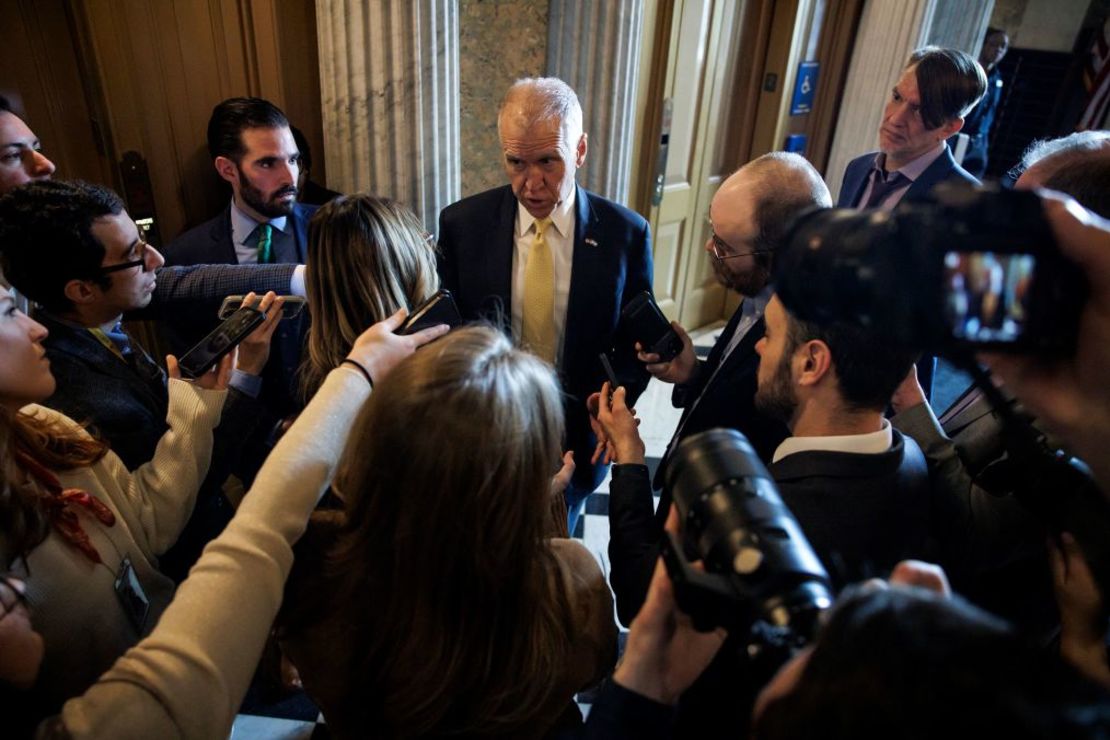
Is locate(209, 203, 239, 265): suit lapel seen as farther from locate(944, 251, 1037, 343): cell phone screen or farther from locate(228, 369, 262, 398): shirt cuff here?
locate(944, 251, 1037, 343): cell phone screen

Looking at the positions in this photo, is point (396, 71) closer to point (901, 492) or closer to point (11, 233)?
point (11, 233)

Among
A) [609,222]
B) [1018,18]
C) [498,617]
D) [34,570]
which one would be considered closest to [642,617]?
[498,617]

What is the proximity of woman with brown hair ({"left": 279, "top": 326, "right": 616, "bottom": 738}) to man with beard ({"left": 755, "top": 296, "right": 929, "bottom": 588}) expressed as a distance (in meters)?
0.38

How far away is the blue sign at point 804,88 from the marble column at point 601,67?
1489 mm

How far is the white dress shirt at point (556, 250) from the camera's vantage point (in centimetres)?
187

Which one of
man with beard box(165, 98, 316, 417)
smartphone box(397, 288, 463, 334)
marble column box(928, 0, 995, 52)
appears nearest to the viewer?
smartphone box(397, 288, 463, 334)

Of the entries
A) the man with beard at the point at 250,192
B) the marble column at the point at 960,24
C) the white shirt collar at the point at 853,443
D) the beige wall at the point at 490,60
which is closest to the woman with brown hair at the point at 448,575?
the white shirt collar at the point at 853,443

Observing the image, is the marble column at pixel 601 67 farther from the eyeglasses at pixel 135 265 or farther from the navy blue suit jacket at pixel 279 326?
the eyeglasses at pixel 135 265

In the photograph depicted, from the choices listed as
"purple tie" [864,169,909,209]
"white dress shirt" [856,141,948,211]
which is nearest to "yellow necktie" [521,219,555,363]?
"white dress shirt" [856,141,948,211]

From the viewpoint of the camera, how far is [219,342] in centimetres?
135

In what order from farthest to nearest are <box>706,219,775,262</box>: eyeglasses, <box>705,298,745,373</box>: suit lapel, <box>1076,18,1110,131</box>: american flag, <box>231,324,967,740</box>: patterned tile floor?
1. <box>1076,18,1110,131</box>: american flag
2. <box>231,324,967,740</box>: patterned tile floor
3. <box>705,298,745,373</box>: suit lapel
4. <box>706,219,775,262</box>: eyeglasses

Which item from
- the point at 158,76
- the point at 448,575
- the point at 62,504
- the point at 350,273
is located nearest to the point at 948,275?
the point at 448,575

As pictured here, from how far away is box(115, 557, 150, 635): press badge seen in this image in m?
1.02

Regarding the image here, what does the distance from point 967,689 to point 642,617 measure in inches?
16.2
